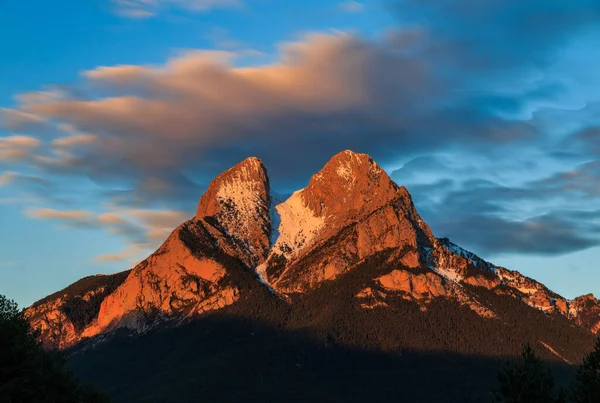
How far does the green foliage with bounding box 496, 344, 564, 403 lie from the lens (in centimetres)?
11788

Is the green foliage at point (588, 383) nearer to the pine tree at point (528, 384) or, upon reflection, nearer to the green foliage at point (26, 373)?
the pine tree at point (528, 384)

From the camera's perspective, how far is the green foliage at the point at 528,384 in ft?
387

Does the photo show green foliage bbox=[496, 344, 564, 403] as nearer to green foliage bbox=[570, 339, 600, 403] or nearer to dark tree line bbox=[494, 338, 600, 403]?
dark tree line bbox=[494, 338, 600, 403]

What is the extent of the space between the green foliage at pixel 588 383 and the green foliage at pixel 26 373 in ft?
194

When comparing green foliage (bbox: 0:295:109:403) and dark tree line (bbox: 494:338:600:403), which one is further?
dark tree line (bbox: 494:338:600:403)

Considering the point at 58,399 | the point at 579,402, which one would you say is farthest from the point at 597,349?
the point at 58,399

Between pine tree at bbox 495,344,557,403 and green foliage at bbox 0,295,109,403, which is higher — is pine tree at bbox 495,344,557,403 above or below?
below

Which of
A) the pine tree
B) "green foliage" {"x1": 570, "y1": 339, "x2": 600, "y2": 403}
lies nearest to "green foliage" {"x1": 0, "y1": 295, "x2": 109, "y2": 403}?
the pine tree

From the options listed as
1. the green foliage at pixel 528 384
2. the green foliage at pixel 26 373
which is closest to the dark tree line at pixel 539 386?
the green foliage at pixel 528 384

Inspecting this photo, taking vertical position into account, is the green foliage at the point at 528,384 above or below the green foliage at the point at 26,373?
below

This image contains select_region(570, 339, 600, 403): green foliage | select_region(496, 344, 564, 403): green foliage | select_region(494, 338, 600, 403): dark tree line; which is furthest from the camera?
select_region(496, 344, 564, 403): green foliage

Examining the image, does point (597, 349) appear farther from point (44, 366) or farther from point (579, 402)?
point (44, 366)

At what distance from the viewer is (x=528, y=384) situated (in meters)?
118

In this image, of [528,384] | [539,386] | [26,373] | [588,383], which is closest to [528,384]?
[528,384]
